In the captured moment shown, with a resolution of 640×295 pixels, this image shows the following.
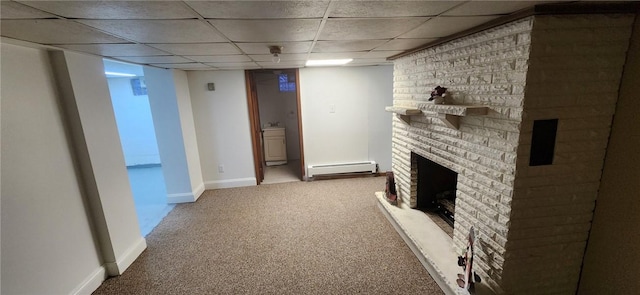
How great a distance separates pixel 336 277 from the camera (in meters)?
2.13

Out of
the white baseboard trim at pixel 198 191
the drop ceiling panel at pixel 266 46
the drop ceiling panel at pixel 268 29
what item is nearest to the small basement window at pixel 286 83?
the white baseboard trim at pixel 198 191

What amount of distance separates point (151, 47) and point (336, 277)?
7.70 feet

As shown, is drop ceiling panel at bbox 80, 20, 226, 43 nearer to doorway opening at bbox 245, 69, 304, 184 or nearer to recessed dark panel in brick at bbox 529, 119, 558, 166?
recessed dark panel in brick at bbox 529, 119, 558, 166

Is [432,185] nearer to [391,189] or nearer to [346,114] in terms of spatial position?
[391,189]

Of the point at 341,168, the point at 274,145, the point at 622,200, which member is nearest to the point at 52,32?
the point at 622,200

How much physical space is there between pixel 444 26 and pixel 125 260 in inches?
127

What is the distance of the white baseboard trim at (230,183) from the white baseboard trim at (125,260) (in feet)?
5.33

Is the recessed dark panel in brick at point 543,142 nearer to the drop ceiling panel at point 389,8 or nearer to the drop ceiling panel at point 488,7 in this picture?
the drop ceiling panel at point 488,7

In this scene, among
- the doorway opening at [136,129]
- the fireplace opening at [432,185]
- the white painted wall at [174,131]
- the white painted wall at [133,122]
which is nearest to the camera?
the fireplace opening at [432,185]

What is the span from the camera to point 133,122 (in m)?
5.44

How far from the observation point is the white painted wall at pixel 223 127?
3898 millimetres

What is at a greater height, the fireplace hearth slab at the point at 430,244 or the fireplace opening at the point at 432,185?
the fireplace opening at the point at 432,185

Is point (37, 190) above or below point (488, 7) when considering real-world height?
below

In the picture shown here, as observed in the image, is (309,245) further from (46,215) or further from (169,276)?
(46,215)
